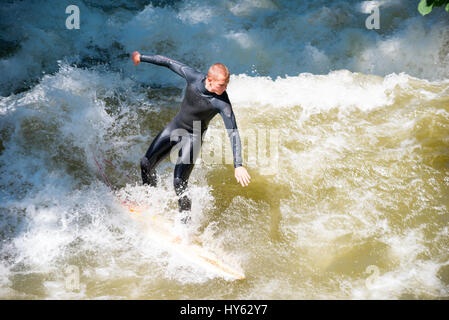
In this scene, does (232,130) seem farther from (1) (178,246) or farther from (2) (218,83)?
(1) (178,246)

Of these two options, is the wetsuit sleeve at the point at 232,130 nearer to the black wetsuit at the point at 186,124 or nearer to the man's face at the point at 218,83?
the black wetsuit at the point at 186,124

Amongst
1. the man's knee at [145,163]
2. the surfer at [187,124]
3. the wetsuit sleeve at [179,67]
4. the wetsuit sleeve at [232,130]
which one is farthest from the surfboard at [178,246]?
the wetsuit sleeve at [179,67]

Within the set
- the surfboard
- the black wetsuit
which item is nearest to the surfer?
the black wetsuit

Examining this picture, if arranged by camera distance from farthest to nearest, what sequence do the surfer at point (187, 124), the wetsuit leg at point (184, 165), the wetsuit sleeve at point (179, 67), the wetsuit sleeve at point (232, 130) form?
the wetsuit leg at point (184, 165) → the wetsuit sleeve at point (179, 67) → the surfer at point (187, 124) → the wetsuit sleeve at point (232, 130)

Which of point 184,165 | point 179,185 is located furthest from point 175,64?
point 179,185

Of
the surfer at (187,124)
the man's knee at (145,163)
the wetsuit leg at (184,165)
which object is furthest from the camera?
the man's knee at (145,163)

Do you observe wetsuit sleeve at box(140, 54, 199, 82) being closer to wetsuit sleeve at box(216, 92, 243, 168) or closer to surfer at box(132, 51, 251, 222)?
surfer at box(132, 51, 251, 222)

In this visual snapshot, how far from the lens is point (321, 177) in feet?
15.6

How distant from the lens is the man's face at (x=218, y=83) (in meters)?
3.46

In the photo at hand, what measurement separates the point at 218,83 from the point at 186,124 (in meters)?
0.71

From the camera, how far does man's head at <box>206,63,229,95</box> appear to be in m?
3.44

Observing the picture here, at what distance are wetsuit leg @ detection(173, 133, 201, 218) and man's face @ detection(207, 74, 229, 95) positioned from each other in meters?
0.66

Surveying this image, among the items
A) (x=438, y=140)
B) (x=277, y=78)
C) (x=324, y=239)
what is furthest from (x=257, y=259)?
(x=277, y=78)

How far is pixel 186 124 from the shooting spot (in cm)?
403
